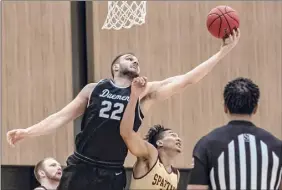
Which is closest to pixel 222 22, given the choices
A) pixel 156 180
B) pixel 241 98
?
pixel 156 180

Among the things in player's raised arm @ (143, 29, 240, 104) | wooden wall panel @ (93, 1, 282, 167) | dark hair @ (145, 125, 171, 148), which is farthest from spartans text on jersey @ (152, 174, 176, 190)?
wooden wall panel @ (93, 1, 282, 167)

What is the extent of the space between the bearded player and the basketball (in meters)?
0.72

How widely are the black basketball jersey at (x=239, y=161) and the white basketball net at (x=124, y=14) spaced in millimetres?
4137

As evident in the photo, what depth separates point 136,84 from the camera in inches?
151

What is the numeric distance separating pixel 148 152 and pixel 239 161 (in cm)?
121

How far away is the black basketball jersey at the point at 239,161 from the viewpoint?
305cm

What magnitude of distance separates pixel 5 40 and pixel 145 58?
154 centimetres

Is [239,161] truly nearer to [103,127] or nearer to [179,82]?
[103,127]

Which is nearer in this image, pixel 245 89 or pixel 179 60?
pixel 245 89

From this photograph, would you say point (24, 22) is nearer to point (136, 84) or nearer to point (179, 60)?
point (179, 60)

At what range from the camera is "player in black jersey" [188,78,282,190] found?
305cm

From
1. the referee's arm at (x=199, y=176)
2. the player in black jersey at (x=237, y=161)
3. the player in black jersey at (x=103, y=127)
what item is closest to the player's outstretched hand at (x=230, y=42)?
the player in black jersey at (x=103, y=127)

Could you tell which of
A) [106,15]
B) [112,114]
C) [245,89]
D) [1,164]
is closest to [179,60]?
[106,15]

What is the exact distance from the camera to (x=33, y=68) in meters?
7.59
